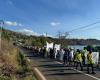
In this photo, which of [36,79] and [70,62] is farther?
[70,62]

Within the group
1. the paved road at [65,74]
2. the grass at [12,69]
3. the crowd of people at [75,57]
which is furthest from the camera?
the crowd of people at [75,57]

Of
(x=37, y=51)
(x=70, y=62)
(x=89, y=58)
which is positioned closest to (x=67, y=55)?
(x=70, y=62)

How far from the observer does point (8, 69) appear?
17.2 meters

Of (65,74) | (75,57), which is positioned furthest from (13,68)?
(75,57)

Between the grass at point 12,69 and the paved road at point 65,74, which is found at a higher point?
the grass at point 12,69

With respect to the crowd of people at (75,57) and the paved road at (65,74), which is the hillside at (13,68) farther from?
the crowd of people at (75,57)

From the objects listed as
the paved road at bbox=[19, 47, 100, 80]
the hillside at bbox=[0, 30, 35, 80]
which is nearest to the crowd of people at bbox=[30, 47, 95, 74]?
the paved road at bbox=[19, 47, 100, 80]

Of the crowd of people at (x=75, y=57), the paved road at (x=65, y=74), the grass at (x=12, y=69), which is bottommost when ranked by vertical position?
the paved road at (x=65, y=74)

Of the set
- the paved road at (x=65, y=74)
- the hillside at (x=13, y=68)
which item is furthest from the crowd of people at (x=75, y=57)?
the hillside at (x=13, y=68)

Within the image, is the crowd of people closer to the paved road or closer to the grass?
the paved road

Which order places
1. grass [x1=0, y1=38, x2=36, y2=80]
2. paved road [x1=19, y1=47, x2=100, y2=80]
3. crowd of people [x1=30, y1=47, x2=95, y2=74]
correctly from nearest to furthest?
grass [x1=0, y1=38, x2=36, y2=80]
paved road [x1=19, y1=47, x2=100, y2=80]
crowd of people [x1=30, y1=47, x2=95, y2=74]

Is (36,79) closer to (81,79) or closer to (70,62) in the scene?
(81,79)

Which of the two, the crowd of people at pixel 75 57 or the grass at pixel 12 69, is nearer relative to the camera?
the grass at pixel 12 69

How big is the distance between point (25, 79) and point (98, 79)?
5.13 metres
